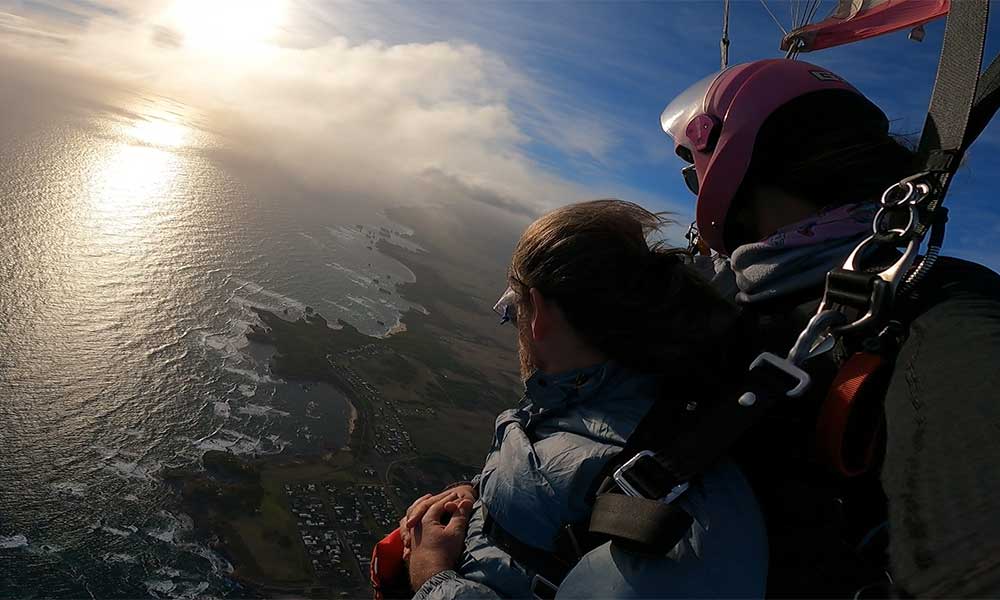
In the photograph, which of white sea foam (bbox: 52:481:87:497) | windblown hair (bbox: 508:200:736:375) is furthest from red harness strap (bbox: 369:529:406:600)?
white sea foam (bbox: 52:481:87:497)

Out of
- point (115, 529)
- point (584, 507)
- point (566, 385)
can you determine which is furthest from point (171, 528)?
point (584, 507)

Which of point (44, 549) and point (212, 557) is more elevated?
point (212, 557)

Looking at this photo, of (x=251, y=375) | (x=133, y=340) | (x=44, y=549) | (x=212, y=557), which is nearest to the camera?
(x=44, y=549)

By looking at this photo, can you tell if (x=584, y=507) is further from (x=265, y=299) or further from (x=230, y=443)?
(x=265, y=299)

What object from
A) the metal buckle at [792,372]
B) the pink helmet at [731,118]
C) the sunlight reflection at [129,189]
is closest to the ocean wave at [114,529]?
the pink helmet at [731,118]

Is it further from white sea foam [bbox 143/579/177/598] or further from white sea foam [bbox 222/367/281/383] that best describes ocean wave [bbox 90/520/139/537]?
white sea foam [bbox 222/367/281/383]
